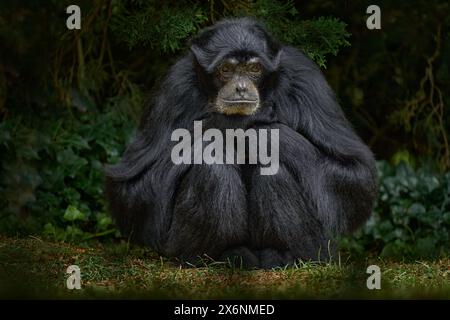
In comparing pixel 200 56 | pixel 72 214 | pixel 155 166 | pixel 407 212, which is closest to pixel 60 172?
pixel 72 214

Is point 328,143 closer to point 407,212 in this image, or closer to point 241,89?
point 241,89

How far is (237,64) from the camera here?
7.58 metres

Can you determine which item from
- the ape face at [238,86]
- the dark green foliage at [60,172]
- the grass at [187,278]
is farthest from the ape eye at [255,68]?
the dark green foliage at [60,172]

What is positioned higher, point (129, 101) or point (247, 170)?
point (129, 101)

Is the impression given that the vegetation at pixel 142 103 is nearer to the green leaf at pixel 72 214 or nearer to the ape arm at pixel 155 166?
the green leaf at pixel 72 214

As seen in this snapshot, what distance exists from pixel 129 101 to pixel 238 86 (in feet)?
13.9

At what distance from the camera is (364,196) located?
7.89 metres

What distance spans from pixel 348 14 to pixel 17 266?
5.62 m

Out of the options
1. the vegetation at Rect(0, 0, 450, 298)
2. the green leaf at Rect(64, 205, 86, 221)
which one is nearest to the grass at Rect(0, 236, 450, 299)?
the vegetation at Rect(0, 0, 450, 298)

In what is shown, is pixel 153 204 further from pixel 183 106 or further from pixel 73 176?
pixel 73 176

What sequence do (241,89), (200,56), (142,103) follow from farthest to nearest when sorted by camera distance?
1. (142,103)
2. (200,56)
3. (241,89)

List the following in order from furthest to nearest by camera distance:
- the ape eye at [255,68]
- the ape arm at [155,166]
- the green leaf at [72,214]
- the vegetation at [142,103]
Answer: the green leaf at [72,214], the vegetation at [142,103], the ape arm at [155,166], the ape eye at [255,68]

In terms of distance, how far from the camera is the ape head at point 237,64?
7477 millimetres

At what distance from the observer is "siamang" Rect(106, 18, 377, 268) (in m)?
7.41
